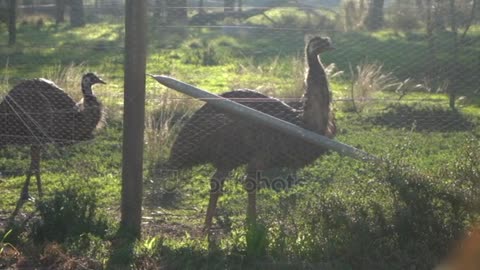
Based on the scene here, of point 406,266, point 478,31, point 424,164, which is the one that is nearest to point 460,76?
point 478,31

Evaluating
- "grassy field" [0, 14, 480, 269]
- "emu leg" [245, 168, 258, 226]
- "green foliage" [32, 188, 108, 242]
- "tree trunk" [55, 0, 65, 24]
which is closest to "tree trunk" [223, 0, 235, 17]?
"grassy field" [0, 14, 480, 269]

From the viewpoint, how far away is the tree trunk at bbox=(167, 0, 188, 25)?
23.3 feet

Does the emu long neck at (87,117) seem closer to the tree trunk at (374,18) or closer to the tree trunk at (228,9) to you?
the tree trunk at (228,9)

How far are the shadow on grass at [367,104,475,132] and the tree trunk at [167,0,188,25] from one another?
12.6ft

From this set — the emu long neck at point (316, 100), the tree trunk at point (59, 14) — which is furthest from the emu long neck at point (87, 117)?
the tree trunk at point (59, 14)

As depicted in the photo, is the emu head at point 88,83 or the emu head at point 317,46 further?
the emu head at point 88,83

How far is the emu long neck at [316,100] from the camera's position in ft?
22.0

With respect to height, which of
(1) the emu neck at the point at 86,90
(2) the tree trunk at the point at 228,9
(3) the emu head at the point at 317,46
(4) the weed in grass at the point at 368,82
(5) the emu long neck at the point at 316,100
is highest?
(2) the tree trunk at the point at 228,9

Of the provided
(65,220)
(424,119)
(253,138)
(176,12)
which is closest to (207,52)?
(424,119)

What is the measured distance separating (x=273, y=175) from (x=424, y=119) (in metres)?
4.36

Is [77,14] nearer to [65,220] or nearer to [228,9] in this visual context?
[228,9]

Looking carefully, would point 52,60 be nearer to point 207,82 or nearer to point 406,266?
point 207,82

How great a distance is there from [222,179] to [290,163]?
55 cm

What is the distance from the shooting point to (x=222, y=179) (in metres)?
6.72
